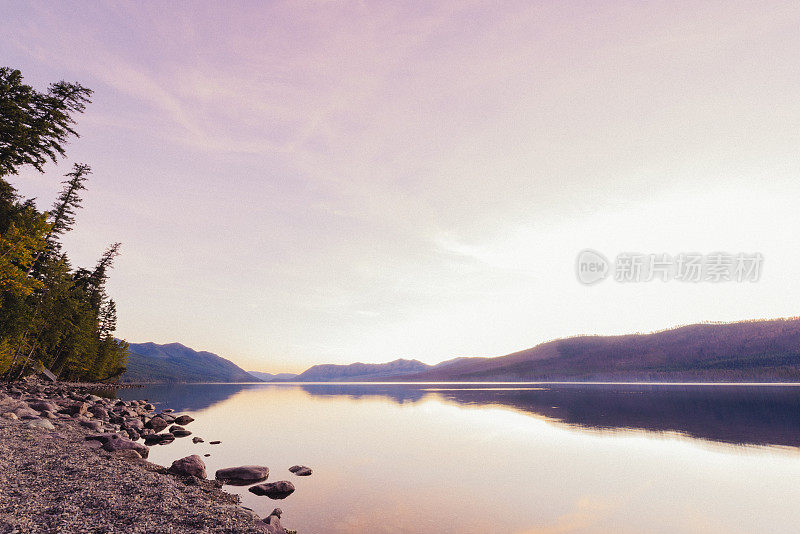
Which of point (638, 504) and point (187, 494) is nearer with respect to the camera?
point (187, 494)

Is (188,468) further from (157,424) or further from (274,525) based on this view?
(157,424)

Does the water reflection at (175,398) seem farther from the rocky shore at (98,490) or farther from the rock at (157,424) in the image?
the rocky shore at (98,490)

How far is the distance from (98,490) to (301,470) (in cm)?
1126

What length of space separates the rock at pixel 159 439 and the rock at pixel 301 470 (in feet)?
41.8

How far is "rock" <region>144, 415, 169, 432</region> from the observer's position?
3411cm

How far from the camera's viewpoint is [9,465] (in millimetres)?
13938

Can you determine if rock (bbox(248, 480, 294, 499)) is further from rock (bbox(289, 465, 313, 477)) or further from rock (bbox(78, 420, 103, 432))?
rock (bbox(78, 420, 103, 432))

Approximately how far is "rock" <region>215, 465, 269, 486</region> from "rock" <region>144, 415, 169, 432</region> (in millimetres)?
19233

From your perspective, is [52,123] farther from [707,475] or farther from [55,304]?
[707,475]

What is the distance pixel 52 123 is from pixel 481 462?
41949 millimetres

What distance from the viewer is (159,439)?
2900cm

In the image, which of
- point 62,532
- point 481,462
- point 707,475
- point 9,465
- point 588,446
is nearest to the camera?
point 62,532

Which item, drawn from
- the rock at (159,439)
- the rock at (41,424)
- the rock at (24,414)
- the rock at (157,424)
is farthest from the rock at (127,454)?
the rock at (157,424)

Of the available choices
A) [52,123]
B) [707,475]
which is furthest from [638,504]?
[52,123]
